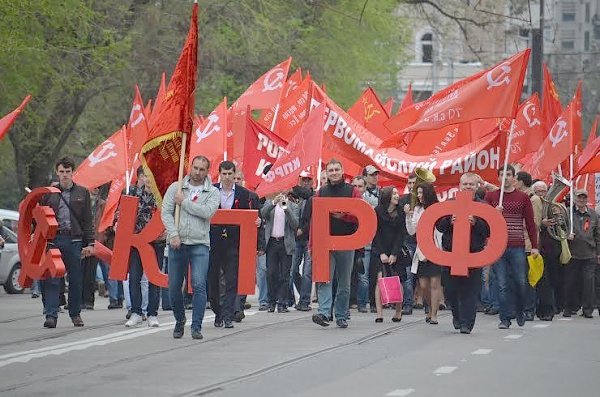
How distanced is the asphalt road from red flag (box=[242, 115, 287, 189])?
4.41 m

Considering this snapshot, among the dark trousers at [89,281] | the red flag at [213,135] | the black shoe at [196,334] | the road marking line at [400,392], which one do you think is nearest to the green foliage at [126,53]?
the red flag at [213,135]

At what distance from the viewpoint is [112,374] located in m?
12.6

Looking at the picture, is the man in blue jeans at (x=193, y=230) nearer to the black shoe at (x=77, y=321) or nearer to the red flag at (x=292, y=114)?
the black shoe at (x=77, y=321)

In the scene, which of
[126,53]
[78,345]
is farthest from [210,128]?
[126,53]

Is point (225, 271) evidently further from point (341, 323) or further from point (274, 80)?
point (274, 80)

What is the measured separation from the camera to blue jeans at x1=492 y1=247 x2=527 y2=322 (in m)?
17.9

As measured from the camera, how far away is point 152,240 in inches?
692

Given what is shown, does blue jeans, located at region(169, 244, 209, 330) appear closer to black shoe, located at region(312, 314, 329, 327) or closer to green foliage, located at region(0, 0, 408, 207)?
black shoe, located at region(312, 314, 329, 327)

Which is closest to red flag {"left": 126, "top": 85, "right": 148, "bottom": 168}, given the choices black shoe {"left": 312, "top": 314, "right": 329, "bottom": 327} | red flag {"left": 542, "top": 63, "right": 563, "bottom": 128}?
red flag {"left": 542, "top": 63, "right": 563, "bottom": 128}

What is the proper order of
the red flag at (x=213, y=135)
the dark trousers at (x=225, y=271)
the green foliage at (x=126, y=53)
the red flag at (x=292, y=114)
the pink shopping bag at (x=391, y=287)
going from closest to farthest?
1. the dark trousers at (x=225, y=271)
2. the pink shopping bag at (x=391, y=287)
3. the red flag at (x=213, y=135)
4. the red flag at (x=292, y=114)
5. the green foliage at (x=126, y=53)

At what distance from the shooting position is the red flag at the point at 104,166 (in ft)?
77.8

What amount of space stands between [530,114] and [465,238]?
9.37 metres

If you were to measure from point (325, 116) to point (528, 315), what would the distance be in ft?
14.0

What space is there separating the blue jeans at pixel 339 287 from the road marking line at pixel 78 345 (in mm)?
1691
